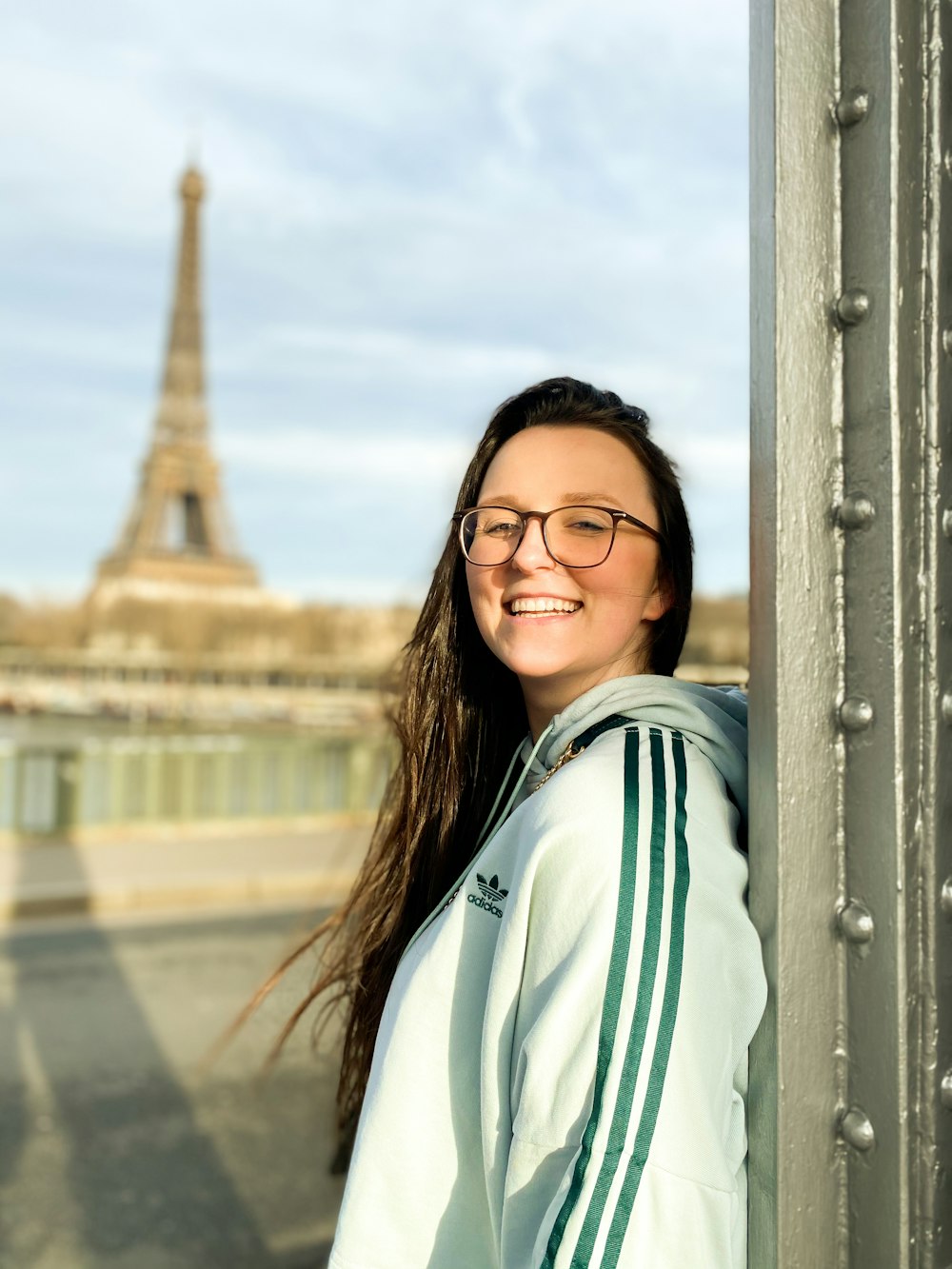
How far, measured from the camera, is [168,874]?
9.12 meters

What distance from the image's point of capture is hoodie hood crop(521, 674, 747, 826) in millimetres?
1148

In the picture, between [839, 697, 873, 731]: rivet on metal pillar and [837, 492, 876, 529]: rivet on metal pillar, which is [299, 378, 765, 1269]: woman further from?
[837, 492, 876, 529]: rivet on metal pillar

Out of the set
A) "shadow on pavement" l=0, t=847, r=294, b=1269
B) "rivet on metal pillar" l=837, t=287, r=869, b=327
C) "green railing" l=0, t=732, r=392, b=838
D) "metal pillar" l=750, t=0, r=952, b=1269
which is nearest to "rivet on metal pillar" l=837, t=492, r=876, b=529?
"metal pillar" l=750, t=0, r=952, b=1269

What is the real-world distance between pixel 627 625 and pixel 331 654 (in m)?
43.2

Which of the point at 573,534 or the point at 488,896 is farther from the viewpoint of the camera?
the point at 573,534

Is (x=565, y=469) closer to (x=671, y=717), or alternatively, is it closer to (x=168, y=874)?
(x=671, y=717)

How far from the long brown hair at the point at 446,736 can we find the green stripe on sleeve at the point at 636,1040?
1.60ft

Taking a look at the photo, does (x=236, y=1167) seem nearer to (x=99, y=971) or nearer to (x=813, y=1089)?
(x=99, y=971)

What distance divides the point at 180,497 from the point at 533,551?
1858 inches

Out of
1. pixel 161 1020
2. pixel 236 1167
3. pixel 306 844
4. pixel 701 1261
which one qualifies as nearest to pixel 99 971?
pixel 161 1020

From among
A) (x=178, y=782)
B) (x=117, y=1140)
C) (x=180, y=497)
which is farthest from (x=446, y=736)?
(x=180, y=497)

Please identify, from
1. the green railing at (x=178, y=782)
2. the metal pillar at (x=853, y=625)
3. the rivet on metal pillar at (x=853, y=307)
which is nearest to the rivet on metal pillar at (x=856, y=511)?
the metal pillar at (x=853, y=625)

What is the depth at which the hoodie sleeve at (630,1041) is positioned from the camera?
0.90 m

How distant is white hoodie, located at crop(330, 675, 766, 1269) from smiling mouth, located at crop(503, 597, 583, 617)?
0.17 m
